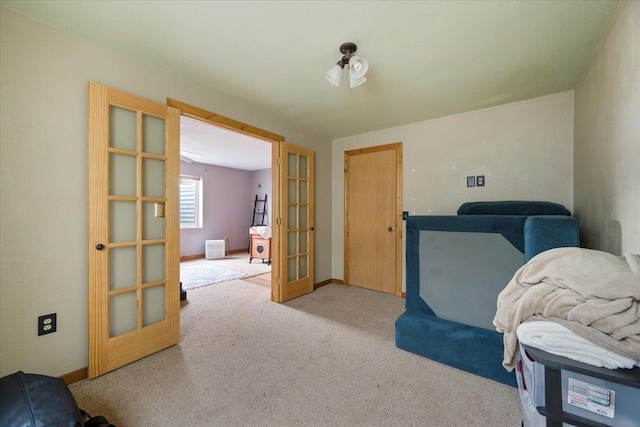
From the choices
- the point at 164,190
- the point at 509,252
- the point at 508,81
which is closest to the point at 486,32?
the point at 508,81

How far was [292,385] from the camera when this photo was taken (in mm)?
1723

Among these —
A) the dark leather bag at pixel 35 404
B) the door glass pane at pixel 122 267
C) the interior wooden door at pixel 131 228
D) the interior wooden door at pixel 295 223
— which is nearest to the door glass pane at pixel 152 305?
the interior wooden door at pixel 131 228

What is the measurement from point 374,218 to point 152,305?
288 cm

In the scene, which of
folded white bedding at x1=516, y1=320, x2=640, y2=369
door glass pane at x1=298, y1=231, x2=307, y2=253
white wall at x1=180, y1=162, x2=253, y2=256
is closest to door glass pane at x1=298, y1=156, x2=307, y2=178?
door glass pane at x1=298, y1=231, x2=307, y2=253

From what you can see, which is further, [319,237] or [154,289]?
[319,237]

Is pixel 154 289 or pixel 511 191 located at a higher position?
pixel 511 191

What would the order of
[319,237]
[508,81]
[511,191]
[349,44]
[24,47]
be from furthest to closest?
[319,237] < [511,191] < [508,81] < [349,44] < [24,47]

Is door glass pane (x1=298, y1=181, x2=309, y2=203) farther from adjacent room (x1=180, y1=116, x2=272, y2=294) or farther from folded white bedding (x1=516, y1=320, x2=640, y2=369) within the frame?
folded white bedding (x1=516, y1=320, x2=640, y2=369)

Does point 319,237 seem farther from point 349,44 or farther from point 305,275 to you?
point 349,44

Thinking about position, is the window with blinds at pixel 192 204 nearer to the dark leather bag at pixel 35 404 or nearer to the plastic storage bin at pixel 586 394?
the dark leather bag at pixel 35 404

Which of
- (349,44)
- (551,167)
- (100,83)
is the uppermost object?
(349,44)

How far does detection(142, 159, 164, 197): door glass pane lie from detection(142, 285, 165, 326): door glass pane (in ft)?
2.59

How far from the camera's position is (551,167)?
2656 mm

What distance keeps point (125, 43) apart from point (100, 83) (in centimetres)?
34
